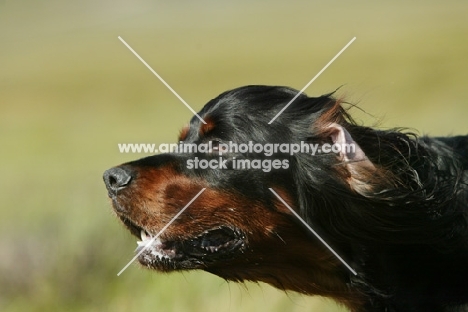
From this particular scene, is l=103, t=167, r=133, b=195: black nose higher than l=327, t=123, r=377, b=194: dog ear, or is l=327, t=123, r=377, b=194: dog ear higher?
l=103, t=167, r=133, b=195: black nose

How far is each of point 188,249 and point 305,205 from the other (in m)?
0.54

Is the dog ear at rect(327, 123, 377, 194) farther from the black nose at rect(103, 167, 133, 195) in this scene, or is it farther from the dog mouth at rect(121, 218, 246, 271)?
the black nose at rect(103, 167, 133, 195)

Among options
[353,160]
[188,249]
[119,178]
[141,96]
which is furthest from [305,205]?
[141,96]

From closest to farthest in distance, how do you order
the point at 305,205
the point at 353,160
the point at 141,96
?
the point at 353,160
the point at 305,205
the point at 141,96

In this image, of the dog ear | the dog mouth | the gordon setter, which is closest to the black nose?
the gordon setter

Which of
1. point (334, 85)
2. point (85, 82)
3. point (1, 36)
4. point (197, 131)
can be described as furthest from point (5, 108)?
point (197, 131)

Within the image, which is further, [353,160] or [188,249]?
[188,249]

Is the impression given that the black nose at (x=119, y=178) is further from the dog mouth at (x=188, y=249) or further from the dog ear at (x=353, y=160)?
the dog ear at (x=353, y=160)

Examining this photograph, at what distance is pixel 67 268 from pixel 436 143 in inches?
107

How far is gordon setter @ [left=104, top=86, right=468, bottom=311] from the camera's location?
13.3ft

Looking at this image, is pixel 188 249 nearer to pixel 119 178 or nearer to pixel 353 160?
pixel 119 178

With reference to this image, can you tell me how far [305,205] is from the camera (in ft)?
13.6

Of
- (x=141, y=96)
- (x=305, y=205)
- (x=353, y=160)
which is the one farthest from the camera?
(x=141, y=96)

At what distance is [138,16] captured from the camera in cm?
4012
